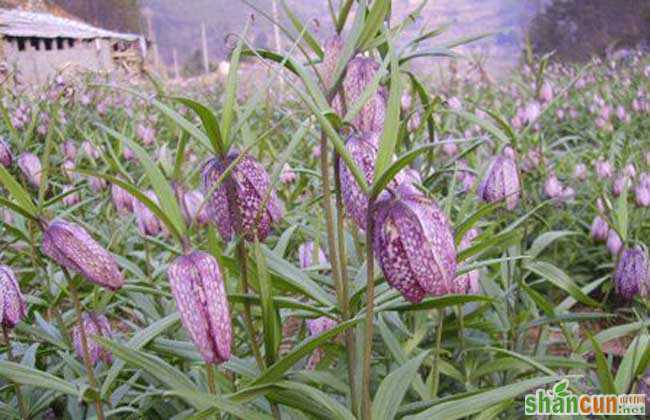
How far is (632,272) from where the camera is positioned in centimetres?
132

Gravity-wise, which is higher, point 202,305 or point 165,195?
point 165,195

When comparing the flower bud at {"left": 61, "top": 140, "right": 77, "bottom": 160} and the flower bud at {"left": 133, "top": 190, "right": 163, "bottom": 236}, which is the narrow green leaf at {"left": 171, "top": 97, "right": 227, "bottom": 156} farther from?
the flower bud at {"left": 61, "top": 140, "right": 77, "bottom": 160}

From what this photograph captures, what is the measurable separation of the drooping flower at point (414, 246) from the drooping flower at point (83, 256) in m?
0.34

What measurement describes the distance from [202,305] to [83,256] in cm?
21

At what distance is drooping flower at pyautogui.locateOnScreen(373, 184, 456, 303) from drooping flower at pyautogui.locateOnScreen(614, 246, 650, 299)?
0.69 m

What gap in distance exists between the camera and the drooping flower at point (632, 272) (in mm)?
1312

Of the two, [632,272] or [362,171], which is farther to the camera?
[632,272]

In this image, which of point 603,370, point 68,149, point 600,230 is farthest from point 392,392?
→ point 68,149

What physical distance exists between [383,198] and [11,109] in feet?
12.2

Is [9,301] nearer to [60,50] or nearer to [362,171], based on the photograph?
[362,171]

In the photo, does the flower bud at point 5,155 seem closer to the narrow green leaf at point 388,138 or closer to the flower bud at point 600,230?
the narrow green leaf at point 388,138

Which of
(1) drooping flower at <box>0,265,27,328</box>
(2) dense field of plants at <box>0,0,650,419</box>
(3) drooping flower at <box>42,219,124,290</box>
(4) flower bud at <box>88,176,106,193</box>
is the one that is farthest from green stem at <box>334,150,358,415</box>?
(4) flower bud at <box>88,176,106,193</box>

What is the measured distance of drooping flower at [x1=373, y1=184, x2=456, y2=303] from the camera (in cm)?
75

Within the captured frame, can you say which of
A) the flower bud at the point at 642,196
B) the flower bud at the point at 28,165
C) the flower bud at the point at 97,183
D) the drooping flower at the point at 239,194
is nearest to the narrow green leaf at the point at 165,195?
the drooping flower at the point at 239,194
